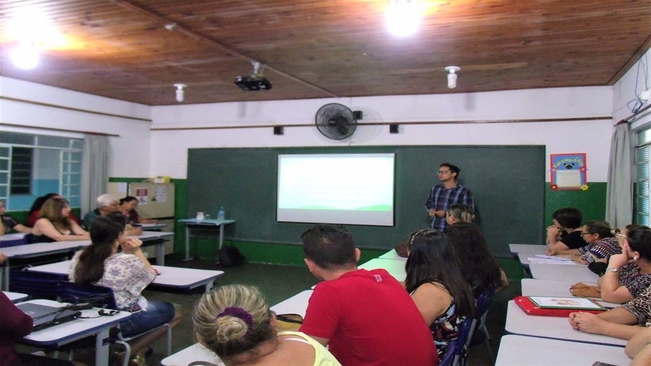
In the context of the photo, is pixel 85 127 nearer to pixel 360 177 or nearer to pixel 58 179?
pixel 58 179

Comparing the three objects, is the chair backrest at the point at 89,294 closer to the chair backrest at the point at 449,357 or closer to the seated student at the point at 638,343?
the chair backrest at the point at 449,357

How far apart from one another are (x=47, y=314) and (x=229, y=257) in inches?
201

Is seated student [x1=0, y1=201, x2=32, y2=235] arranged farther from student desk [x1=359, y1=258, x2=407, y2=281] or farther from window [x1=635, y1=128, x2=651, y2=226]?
window [x1=635, y1=128, x2=651, y2=226]

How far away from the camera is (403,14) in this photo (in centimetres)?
329

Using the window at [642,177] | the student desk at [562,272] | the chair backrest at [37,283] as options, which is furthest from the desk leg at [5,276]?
the window at [642,177]

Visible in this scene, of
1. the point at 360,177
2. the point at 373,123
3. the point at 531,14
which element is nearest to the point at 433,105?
the point at 373,123

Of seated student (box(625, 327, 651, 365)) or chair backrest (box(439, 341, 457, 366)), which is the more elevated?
seated student (box(625, 327, 651, 365))

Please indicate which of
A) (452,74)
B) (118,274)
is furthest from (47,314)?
(452,74)

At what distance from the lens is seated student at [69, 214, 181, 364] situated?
294 centimetres

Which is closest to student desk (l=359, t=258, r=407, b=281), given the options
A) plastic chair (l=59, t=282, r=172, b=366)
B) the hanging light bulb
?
plastic chair (l=59, t=282, r=172, b=366)

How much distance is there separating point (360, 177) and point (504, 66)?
2731 millimetres

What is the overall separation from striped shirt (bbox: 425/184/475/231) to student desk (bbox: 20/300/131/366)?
447 cm

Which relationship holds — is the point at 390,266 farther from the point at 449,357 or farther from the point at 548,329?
the point at 449,357

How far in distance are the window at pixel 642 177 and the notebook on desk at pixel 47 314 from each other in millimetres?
5152
